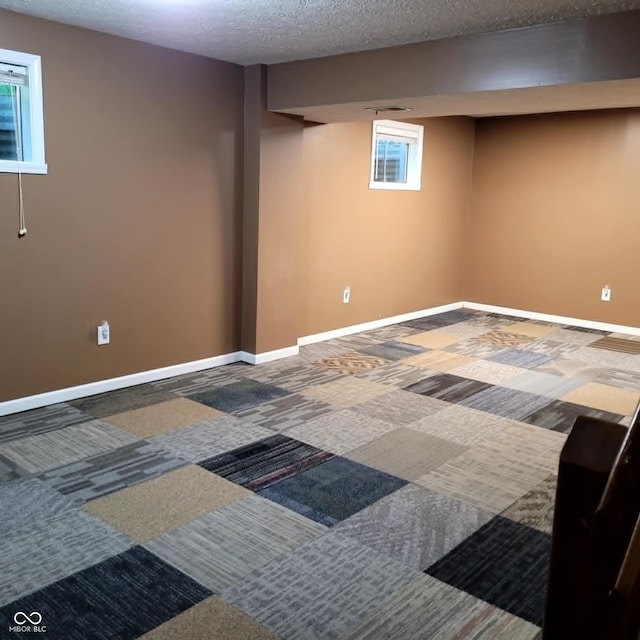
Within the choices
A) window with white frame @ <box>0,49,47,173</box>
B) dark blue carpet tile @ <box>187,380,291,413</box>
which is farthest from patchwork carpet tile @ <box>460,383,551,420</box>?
window with white frame @ <box>0,49,47,173</box>

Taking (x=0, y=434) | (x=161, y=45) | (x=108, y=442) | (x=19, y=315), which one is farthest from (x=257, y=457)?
(x=161, y=45)

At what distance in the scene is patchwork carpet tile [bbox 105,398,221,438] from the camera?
11.3ft

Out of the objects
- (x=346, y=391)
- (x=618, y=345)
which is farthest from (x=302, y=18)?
(x=618, y=345)

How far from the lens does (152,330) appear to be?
4.23m

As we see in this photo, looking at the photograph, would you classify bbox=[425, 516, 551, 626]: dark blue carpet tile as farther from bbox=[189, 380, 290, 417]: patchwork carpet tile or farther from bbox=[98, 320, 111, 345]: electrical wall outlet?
bbox=[98, 320, 111, 345]: electrical wall outlet

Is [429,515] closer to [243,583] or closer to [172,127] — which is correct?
[243,583]

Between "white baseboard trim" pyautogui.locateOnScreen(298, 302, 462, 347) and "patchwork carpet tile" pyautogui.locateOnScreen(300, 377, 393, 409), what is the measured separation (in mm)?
1096

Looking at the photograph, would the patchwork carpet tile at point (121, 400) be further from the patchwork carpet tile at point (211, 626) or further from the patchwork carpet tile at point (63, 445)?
the patchwork carpet tile at point (211, 626)

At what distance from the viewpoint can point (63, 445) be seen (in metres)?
3.20

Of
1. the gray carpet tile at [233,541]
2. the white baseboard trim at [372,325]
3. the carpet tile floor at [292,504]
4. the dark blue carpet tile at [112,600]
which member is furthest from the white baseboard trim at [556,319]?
the dark blue carpet tile at [112,600]

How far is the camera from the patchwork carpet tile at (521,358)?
5008 millimetres

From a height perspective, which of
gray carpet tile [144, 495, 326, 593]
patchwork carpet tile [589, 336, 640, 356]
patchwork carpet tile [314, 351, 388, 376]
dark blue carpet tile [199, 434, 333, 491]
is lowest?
gray carpet tile [144, 495, 326, 593]

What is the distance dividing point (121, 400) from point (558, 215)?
4.73m

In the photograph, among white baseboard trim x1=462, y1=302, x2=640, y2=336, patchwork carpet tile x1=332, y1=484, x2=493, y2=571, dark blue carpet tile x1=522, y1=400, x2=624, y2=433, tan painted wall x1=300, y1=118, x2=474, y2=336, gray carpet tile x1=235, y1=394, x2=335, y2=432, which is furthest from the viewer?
white baseboard trim x1=462, y1=302, x2=640, y2=336
